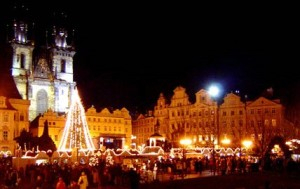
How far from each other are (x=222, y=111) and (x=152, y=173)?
1658 inches

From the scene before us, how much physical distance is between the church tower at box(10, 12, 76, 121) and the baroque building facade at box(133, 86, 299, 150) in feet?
58.1

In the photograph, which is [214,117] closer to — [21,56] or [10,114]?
[10,114]

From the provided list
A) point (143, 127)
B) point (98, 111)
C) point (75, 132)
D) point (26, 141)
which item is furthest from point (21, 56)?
point (75, 132)

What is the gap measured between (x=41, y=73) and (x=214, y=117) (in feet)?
109

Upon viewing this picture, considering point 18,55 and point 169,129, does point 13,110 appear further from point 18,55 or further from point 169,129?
point 169,129

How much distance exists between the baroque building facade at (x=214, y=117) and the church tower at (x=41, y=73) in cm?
1771

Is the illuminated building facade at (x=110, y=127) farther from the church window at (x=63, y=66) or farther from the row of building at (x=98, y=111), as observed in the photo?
the church window at (x=63, y=66)

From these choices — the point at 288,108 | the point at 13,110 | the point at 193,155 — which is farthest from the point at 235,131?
the point at 13,110

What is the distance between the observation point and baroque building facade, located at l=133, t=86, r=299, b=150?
65.8 m

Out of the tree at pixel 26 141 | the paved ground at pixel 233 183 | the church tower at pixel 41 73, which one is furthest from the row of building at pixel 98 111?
the paved ground at pixel 233 183

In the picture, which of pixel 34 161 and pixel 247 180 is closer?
pixel 247 180

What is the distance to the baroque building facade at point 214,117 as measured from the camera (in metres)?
65.8

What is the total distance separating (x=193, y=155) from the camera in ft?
151

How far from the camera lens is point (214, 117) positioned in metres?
70.8
